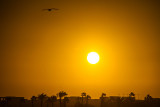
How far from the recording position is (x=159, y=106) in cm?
17800

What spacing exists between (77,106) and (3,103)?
44.0m

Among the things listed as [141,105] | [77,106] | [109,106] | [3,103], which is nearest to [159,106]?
[141,105]

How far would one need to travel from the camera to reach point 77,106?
16862 centimetres

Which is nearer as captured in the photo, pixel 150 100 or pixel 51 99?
pixel 51 99

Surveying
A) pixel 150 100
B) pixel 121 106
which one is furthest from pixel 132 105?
pixel 150 100

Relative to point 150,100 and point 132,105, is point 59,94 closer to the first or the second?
point 132,105

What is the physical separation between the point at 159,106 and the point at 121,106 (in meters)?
19.0

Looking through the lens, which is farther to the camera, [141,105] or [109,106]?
[109,106]

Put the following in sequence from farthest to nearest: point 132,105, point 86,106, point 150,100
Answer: point 150,100 < point 132,105 < point 86,106

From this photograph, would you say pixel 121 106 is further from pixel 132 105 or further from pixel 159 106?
pixel 159 106

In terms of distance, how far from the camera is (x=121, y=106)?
184m

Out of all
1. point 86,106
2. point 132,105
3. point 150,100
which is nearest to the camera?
point 86,106

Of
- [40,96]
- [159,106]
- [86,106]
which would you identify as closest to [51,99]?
[40,96]

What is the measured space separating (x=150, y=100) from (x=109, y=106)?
24124 mm
